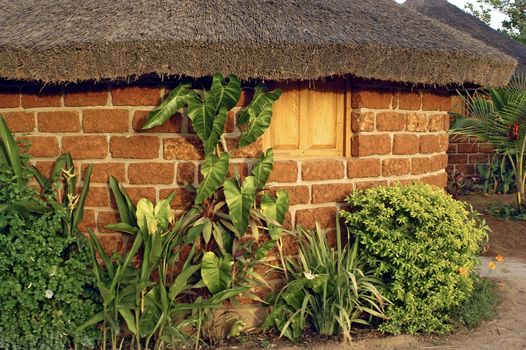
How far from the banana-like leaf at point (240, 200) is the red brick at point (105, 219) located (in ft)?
2.88

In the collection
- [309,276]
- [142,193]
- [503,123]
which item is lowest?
[309,276]

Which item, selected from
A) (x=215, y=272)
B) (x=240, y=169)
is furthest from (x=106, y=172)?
(x=215, y=272)

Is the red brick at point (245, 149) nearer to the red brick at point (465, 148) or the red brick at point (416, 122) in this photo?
the red brick at point (416, 122)

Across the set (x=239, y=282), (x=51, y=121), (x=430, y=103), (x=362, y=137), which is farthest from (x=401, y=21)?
(x=51, y=121)

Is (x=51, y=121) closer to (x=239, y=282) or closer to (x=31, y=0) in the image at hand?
(x=31, y=0)

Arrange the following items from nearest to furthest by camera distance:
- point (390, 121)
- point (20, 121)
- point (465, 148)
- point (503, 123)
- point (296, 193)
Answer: point (20, 121) < point (296, 193) < point (390, 121) < point (503, 123) < point (465, 148)

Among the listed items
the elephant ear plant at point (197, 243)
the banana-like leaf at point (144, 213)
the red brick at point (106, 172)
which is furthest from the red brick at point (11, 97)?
the banana-like leaf at point (144, 213)

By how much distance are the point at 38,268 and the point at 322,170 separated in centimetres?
218

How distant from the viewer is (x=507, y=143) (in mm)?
8336

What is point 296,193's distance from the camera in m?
4.56

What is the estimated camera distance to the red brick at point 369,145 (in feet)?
15.7

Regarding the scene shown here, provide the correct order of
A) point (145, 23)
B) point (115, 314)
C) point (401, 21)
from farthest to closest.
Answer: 1. point (401, 21)
2. point (145, 23)
3. point (115, 314)

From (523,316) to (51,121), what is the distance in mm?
4045

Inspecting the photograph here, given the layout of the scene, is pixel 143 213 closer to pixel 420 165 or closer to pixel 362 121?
pixel 362 121
